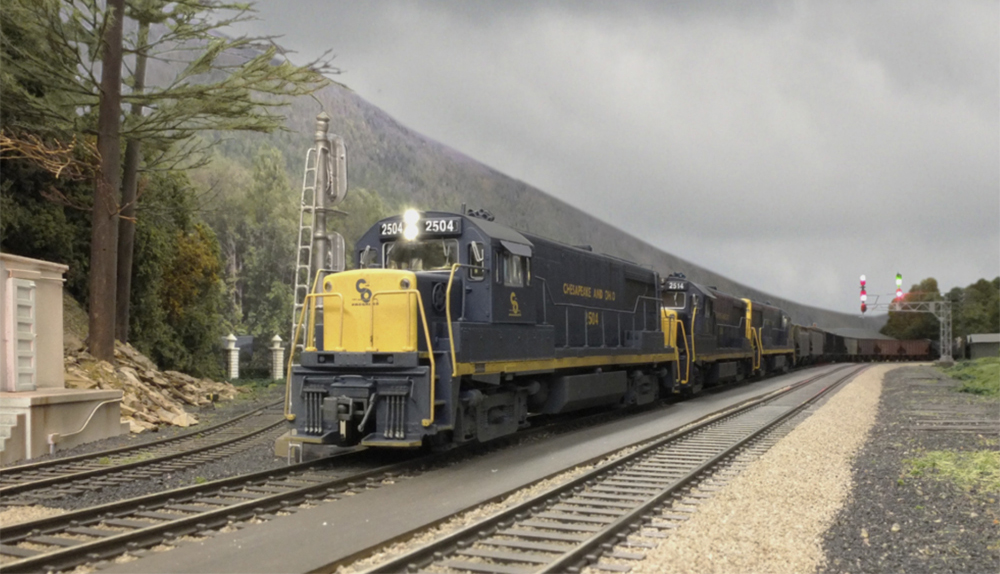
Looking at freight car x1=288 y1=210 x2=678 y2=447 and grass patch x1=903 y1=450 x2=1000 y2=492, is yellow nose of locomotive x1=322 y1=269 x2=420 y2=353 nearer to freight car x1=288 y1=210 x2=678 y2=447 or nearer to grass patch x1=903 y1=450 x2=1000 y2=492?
freight car x1=288 y1=210 x2=678 y2=447

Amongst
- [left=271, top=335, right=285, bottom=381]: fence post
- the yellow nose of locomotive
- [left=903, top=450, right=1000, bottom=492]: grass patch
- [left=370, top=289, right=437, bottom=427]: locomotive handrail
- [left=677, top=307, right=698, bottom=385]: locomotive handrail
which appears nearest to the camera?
[left=903, top=450, right=1000, bottom=492]: grass patch

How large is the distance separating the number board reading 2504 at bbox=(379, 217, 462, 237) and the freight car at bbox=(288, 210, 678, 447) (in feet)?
0.06

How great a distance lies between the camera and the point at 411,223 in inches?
418

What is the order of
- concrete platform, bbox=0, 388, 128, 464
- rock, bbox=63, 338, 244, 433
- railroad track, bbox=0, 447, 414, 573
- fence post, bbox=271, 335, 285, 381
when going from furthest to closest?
fence post, bbox=271, 335, 285, 381 < rock, bbox=63, 338, 244, 433 < concrete platform, bbox=0, 388, 128, 464 < railroad track, bbox=0, 447, 414, 573

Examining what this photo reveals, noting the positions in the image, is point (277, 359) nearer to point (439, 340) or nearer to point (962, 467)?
point (439, 340)

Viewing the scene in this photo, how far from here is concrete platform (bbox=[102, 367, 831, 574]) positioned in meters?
5.57

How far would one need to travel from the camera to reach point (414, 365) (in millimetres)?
9008

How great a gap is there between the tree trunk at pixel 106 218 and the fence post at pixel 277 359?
511 inches

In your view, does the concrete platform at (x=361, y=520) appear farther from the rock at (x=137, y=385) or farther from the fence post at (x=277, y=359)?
the fence post at (x=277, y=359)

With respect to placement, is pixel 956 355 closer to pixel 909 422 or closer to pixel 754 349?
pixel 754 349

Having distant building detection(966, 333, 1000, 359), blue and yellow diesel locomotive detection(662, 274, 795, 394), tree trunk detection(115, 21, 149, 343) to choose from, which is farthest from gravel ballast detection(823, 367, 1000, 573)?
distant building detection(966, 333, 1000, 359)

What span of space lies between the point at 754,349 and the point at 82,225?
878 inches

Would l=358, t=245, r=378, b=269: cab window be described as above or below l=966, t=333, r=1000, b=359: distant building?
above

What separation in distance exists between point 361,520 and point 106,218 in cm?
1161
